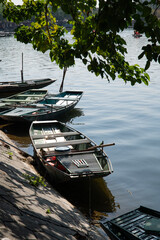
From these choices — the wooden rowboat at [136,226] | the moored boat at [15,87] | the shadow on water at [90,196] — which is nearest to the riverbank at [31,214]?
the wooden rowboat at [136,226]

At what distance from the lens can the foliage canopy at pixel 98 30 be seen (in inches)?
210

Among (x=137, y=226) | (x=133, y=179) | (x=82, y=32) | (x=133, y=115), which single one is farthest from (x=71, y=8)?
(x=133, y=115)

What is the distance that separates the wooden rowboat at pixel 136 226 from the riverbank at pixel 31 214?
51 centimetres

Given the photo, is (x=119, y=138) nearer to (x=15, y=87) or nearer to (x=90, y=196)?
(x=90, y=196)

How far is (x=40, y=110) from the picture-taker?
68.0 feet

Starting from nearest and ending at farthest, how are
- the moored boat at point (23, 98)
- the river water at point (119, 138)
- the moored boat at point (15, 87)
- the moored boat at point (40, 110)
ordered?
the river water at point (119, 138) < the moored boat at point (40, 110) < the moored boat at point (23, 98) < the moored boat at point (15, 87)

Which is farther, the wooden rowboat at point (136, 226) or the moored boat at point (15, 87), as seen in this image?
the moored boat at point (15, 87)

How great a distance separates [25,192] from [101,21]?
489cm

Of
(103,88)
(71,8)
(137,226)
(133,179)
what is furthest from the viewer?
(103,88)

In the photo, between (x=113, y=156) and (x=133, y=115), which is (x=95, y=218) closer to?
(x=113, y=156)

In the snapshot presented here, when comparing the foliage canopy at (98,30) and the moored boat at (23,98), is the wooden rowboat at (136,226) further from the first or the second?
the moored boat at (23,98)

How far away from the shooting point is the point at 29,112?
1978 cm

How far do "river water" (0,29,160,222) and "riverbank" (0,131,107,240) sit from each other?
8.50 feet

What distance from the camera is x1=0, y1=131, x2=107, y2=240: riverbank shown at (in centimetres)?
600
